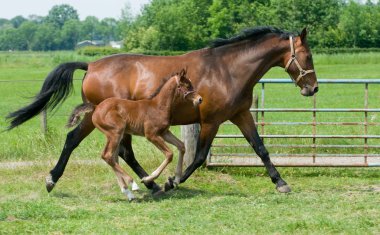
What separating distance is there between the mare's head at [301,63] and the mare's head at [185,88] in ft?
4.64

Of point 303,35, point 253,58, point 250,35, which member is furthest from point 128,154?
point 303,35

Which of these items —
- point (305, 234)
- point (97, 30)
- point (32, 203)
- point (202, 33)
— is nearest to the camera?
point (305, 234)

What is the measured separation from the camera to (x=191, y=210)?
825 cm

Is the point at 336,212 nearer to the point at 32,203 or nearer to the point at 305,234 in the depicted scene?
the point at 305,234

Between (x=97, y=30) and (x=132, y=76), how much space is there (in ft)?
551

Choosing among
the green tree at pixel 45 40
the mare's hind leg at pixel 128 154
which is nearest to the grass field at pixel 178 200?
the mare's hind leg at pixel 128 154

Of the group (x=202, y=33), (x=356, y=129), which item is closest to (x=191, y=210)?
(x=356, y=129)

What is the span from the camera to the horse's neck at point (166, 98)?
913 cm

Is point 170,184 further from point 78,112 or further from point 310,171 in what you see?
point 310,171

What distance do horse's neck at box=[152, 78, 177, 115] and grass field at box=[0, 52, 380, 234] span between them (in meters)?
1.11

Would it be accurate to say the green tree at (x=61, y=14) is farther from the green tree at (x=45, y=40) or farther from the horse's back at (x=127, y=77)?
the horse's back at (x=127, y=77)

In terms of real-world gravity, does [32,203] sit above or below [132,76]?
below

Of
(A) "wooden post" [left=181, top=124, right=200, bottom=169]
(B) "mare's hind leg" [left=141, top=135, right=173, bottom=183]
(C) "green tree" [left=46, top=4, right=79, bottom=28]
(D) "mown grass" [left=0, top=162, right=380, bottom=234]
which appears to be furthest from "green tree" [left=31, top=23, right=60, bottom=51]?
(B) "mare's hind leg" [left=141, top=135, right=173, bottom=183]

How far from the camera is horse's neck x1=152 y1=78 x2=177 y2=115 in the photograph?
9.13 meters
